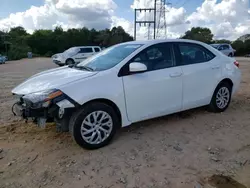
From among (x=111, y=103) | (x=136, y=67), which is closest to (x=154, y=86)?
(x=136, y=67)

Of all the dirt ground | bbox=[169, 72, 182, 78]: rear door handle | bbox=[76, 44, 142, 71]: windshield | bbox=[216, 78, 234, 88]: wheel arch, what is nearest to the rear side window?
bbox=[169, 72, 182, 78]: rear door handle

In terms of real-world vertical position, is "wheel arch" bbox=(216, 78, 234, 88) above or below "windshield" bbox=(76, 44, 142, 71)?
below

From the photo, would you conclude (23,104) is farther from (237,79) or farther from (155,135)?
(237,79)

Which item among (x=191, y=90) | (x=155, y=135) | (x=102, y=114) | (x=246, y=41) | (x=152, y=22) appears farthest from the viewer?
(x=246, y=41)

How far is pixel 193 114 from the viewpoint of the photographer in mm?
4840

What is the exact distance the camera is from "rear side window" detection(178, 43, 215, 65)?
14.0 feet

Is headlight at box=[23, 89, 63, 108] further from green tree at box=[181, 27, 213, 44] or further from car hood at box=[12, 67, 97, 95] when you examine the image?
green tree at box=[181, 27, 213, 44]

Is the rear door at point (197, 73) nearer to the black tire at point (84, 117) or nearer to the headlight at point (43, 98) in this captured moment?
the black tire at point (84, 117)

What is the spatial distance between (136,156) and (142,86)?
1072 mm

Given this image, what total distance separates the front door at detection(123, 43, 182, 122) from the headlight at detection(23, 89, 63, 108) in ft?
3.34

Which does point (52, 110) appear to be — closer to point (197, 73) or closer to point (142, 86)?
point (142, 86)

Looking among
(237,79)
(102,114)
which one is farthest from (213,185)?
(237,79)

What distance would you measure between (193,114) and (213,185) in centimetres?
235

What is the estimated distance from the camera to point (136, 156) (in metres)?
3.21
